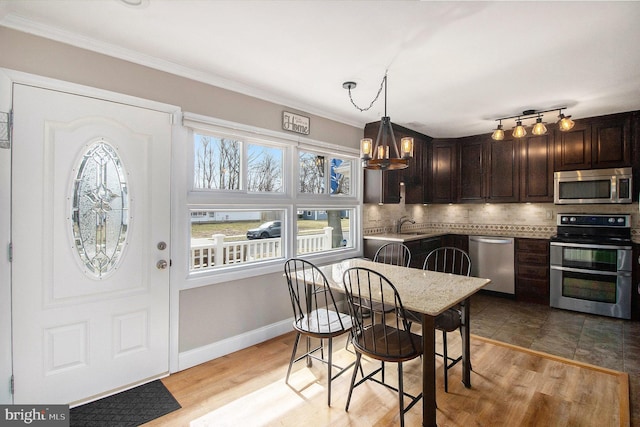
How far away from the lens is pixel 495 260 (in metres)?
4.66

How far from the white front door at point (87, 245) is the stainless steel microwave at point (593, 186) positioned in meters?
4.79

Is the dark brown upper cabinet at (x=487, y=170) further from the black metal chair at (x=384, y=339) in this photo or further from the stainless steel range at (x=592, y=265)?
the black metal chair at (x=384, y=339)

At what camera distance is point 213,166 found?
2877mm

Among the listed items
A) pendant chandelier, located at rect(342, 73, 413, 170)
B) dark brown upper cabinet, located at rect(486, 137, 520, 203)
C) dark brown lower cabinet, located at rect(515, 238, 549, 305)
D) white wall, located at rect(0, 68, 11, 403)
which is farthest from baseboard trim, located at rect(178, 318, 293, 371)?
dark brown upper cabinet, located at rect(486, 137, 520, 203)

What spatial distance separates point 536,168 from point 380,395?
13.0 ft

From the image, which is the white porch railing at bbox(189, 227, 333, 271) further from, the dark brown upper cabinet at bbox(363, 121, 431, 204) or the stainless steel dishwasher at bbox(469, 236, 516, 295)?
the stainless steel dishwasher at bbox(469, 236, 516, 295)

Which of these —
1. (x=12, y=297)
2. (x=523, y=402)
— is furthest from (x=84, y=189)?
(x=523, y=402)

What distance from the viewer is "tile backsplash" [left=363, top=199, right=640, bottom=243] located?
4359 millimetres

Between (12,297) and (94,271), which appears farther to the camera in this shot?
(94,271)

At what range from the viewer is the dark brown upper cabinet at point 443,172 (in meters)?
5.19

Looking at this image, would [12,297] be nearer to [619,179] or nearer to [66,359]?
[66,359]

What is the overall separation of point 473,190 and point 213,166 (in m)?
4.09

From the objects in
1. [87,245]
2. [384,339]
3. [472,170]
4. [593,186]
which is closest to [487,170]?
[472,170]

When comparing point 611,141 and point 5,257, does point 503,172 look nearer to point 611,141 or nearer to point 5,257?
point 611,141
